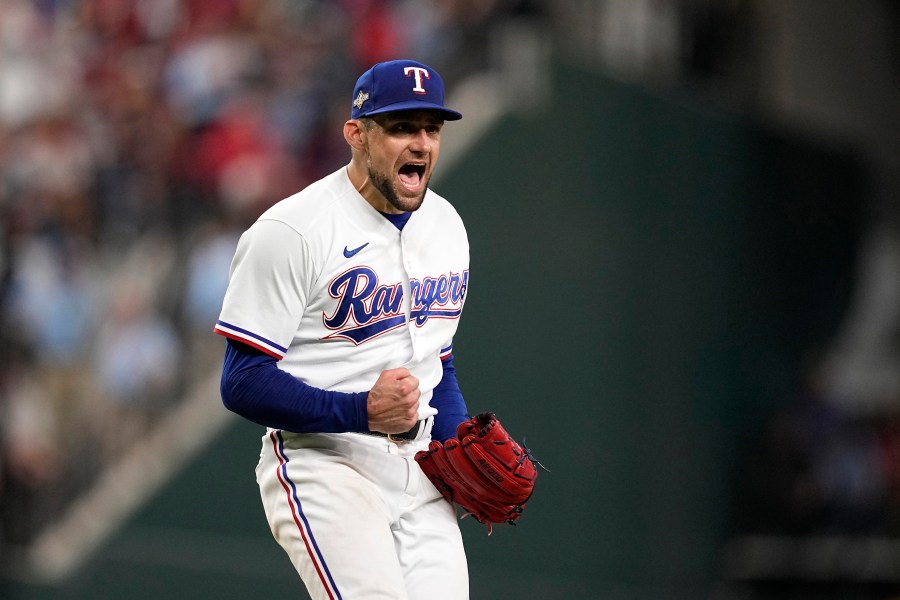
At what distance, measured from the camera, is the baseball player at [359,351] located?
13.7 ft

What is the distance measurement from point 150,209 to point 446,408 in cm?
657

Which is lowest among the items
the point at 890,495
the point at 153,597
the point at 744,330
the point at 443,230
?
the point at 153,597

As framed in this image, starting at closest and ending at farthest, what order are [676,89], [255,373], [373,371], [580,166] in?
1. [255,373]
2. [373,371]
3. [580,166]
4. [676,89]

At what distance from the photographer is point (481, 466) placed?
4406mm

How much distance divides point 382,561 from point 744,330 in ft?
29.8

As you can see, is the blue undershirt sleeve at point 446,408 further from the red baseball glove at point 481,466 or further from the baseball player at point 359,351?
the red baseball glove at point 481,466

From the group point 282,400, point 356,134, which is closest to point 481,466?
point 282,400

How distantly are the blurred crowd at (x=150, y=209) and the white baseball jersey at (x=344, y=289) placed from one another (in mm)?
5725

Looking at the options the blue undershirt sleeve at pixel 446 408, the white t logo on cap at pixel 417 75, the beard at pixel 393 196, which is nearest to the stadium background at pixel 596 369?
the blue undershirt sleeve at pixel 446 408

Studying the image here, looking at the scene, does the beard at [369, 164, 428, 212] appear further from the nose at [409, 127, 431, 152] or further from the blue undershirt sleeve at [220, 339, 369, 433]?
the blue undershirt sleeve at [220, 339, 369, 433]

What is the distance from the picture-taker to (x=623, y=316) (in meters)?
11.7

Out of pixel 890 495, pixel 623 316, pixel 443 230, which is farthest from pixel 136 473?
pixel 443 230

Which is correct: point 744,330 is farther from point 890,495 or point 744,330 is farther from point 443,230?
point 443,230

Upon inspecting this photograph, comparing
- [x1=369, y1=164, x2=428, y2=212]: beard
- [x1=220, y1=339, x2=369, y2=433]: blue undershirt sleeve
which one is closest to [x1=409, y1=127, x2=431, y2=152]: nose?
[x1=369, y1=164, x2=428, y2=212]: beard
